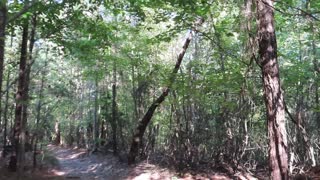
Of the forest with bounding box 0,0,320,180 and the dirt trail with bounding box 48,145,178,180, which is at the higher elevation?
the forest with bounding box 0,0,320,180

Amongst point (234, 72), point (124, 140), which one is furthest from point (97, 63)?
point (234, 72)

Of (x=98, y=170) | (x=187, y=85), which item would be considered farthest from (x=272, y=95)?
(x=98, y=170)

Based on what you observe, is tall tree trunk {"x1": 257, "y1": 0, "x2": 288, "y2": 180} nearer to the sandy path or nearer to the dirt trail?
the dirt trail

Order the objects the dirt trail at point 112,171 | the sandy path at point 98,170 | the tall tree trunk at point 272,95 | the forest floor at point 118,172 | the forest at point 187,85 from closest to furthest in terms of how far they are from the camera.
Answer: the tall tree trunk at point 272,95, the forest at point 187,85, the forest floor at point 118,172, the dirt trail at point 112,171, the sandy path at point 98,170

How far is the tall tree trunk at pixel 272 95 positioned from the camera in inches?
192

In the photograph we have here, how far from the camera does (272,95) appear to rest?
499 cm

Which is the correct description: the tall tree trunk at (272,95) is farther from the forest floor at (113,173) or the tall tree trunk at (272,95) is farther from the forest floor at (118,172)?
the forest floor at (118,172)

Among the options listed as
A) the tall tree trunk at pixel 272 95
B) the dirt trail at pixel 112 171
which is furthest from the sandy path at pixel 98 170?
the tall tree trunk at pixel 272 95

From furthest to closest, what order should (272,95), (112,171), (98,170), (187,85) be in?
(98,170), (112,171), (187,85), (272,95)

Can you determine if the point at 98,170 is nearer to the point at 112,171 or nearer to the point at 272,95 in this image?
the point at 112,171

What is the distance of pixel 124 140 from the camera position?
56.9ft

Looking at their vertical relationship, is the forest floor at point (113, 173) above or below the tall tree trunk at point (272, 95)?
below

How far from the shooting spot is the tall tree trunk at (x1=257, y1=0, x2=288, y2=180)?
4.89m

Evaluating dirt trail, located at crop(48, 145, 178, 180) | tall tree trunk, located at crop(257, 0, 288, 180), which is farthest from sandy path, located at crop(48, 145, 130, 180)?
tall tree trunk, located at crop(257, 0, 288, 180)
